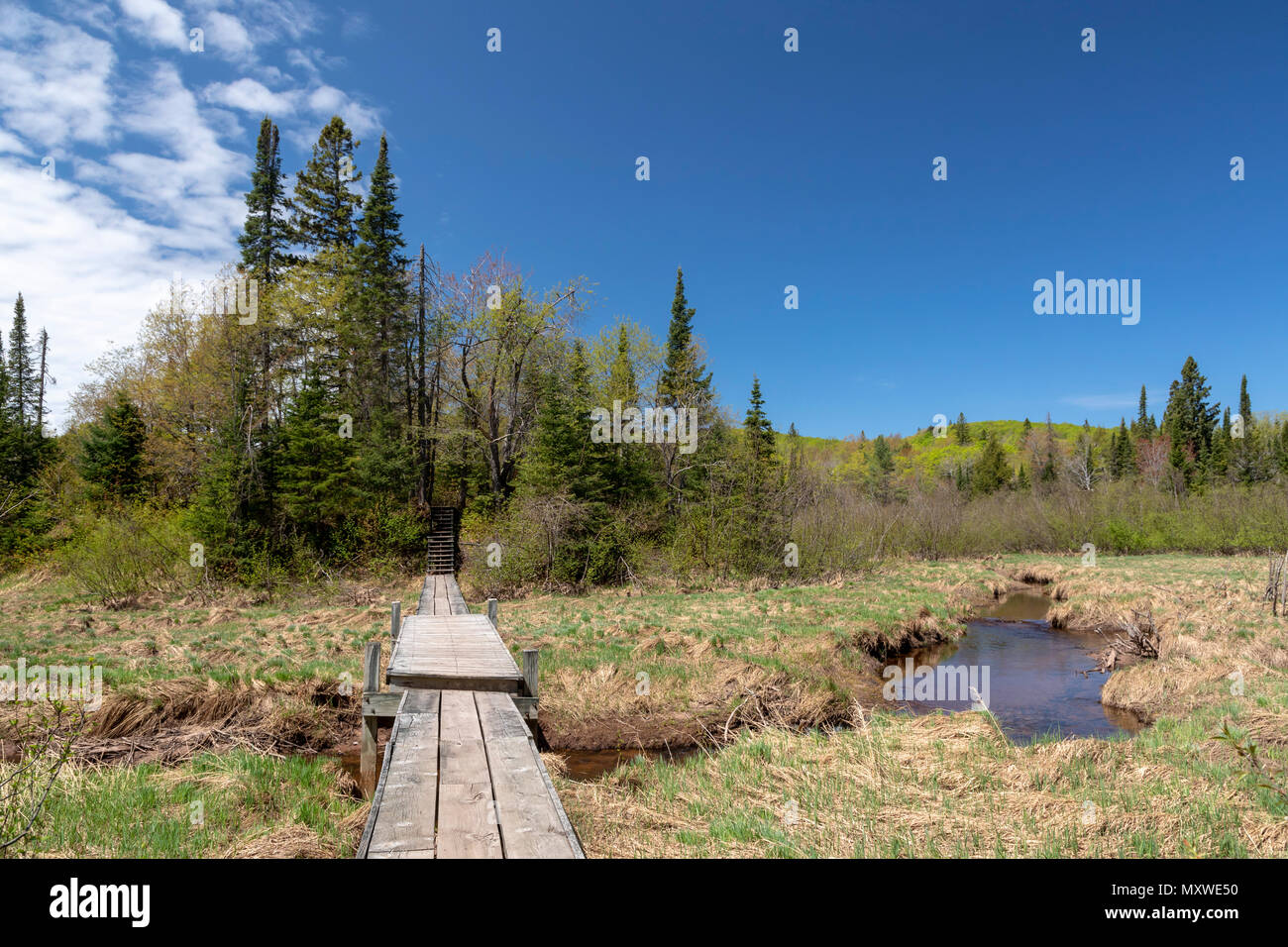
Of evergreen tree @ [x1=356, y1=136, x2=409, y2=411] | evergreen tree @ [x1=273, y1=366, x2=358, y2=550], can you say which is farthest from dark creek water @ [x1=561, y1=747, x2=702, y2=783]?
evergreen tree @ [x1=356, y1=136, x2=409, y2=411]

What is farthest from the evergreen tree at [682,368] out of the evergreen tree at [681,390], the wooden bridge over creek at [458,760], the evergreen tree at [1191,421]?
the evergreen tree at [1191,421]

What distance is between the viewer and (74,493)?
87.6ft

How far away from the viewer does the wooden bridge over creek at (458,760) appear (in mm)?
3494

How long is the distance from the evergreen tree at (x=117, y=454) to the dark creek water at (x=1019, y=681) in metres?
30.2

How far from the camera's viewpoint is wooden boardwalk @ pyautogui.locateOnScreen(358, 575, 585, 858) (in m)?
3.49

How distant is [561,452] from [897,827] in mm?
19358

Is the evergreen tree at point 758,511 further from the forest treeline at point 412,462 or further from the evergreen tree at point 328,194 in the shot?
the evergreen tree at point 328,194

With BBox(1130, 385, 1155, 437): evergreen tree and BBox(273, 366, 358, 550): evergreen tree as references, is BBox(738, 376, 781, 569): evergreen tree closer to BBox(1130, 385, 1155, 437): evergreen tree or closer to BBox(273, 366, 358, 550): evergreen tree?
BBox(273, 366, 358, 550): evergreen tree

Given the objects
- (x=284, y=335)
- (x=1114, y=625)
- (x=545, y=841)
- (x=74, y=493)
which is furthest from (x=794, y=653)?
(x=74, y=493)

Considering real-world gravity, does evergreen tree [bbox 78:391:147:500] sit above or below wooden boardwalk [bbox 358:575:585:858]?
above

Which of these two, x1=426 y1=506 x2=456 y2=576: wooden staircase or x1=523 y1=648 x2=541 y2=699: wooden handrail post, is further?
x1=426 y1=506 x2=456 y2=576: wooden staircase

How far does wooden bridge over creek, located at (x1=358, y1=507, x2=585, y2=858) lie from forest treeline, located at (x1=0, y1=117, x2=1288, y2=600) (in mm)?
12913

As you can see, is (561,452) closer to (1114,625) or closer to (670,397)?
(670,397)

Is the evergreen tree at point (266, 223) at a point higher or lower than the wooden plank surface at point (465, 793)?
higher
